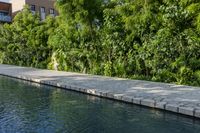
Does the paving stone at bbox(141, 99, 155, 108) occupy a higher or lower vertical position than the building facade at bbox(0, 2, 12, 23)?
lower

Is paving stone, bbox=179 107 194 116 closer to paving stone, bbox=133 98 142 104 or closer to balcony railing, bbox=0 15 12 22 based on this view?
paving stone, bbox=133 98 142 104

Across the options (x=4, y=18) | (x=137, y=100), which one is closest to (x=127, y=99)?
(x=137, y=100)

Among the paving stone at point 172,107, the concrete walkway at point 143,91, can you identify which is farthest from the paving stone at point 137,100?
the paving stone at point 172,107

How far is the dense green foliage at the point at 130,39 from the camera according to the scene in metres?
12.3

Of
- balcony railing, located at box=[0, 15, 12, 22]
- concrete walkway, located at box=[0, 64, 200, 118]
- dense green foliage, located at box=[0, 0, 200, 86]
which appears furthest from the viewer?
balcony railing, located at box=[0, 15, 12, 22]

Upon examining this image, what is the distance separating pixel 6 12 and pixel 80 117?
127 feet

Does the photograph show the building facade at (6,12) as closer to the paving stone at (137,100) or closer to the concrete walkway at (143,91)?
the concrete walkway at (143,91)

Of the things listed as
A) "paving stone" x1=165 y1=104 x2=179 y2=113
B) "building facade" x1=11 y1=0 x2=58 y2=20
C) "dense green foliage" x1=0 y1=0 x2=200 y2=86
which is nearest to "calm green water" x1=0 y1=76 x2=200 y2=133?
"paving stone" x1=165 y1=104 x2=179 y2=113

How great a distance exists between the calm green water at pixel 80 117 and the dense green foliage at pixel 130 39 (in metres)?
3.58

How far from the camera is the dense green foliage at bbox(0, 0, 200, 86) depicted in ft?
40.3

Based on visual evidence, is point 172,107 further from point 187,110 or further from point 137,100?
point 137,100

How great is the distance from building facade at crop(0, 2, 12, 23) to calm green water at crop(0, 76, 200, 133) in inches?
1312

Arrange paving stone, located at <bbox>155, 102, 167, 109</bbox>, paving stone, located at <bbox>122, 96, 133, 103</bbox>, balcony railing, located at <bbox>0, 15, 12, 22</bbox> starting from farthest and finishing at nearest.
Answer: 1. balcony railing, located at <bbox>0, 15, 12, 22</bbox>
2. paving stone, located at <bbox>122, 96, 133, 103</bbox>
3. paving stone, located at <bbox>155, 102, 167, 109</bbox>

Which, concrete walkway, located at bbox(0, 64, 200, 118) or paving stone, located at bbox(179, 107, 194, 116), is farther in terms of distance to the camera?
concrete walkway, located at bbox(0, 64, 200, 118)
